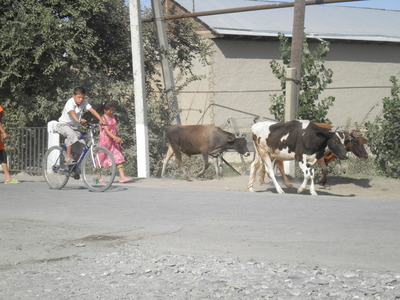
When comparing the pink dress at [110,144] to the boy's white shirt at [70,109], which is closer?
the boy's white shirt at [70,109]

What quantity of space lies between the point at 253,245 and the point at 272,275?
181 centimetres

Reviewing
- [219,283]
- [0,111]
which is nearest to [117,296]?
[219,283]

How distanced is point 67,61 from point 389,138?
8.49 meters

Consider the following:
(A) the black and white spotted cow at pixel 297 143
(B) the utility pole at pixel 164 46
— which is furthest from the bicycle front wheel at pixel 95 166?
(B) the utility pole at pixel 164 46

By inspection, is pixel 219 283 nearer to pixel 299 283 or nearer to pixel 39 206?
pixel 299 283

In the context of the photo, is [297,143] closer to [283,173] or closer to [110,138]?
[283,173]

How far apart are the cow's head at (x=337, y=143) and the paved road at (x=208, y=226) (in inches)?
90.5

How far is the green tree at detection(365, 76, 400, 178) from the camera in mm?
19500

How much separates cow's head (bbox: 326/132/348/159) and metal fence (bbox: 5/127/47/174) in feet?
26.4

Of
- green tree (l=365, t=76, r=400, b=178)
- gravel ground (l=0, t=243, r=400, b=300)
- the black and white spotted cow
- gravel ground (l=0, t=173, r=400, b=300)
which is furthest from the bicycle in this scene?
green tree (l=365, t=76, r=400, b=178)

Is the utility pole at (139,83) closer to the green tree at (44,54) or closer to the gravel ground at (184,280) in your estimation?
the green tree at (44,54)

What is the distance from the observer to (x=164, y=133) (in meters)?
20.9

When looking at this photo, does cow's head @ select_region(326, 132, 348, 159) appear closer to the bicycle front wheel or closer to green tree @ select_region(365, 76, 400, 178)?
green tree @ select_region(365, 76, 400, 178)

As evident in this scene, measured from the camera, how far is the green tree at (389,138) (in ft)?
64.0
